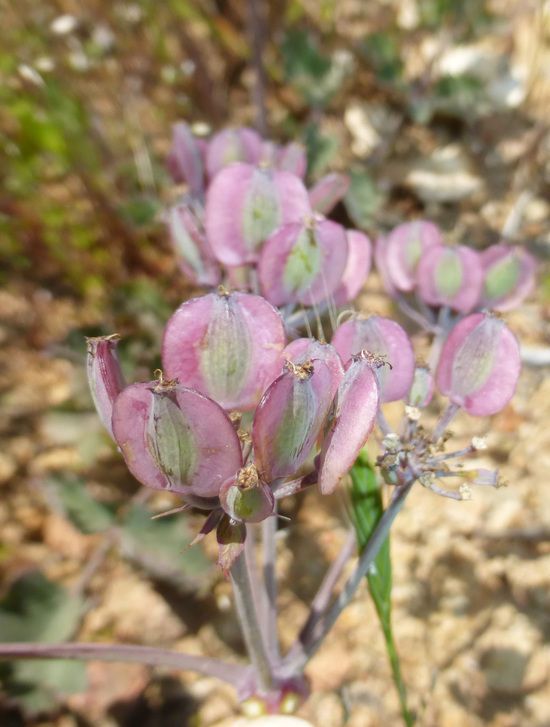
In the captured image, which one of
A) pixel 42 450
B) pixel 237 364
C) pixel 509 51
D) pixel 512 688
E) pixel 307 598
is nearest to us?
pixel 237 364

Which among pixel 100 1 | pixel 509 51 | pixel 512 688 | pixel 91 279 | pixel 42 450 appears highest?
pixel 100 1

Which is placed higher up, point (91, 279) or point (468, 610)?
point (91, 279)

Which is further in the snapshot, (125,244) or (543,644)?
(125,244)

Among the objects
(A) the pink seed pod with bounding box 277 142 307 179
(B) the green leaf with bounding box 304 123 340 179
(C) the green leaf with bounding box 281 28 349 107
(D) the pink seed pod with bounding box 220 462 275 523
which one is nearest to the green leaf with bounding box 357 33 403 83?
(C) the green leaf with bounding box 281 28 349 107

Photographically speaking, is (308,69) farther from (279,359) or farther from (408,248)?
(279,359)

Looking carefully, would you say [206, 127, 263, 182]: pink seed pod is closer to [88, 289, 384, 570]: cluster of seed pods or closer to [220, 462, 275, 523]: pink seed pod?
[88, 289, 384, 570]: cluster of seed pods

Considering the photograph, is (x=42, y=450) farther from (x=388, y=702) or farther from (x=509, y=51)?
(x=509, y=51)

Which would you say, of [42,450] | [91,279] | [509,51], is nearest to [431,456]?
[42,450]

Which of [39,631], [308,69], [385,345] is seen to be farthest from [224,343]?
[308,69]
